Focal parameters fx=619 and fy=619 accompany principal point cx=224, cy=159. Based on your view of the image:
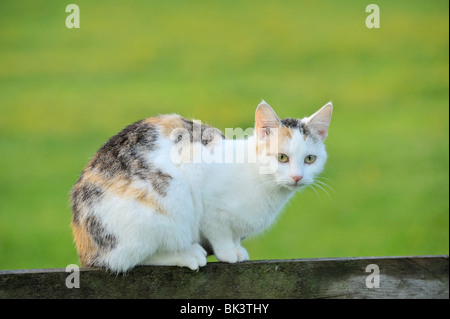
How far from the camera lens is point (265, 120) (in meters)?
2.79

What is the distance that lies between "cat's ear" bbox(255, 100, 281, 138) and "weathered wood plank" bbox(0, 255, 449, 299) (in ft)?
2.37

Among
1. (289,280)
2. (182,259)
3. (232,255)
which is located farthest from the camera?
(232,255)

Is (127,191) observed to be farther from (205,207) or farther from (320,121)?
(320,121)

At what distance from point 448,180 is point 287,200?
520 centimetres

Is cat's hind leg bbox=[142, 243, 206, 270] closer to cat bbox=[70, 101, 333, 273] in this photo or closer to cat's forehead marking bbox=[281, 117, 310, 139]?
cat bbox=[70, 101, 333, 273]

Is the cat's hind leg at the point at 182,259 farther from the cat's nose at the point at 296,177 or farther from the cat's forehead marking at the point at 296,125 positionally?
the cat's forehead marking at the point at 296,125

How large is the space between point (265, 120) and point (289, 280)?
809 millimetres

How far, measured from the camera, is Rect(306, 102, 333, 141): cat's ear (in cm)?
280

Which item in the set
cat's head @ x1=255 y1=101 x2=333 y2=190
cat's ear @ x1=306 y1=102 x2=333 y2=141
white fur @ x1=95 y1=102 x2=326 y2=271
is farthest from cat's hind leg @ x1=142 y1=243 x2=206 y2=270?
cat's ear @ x1=306 y1=102 x2=333 y2=141

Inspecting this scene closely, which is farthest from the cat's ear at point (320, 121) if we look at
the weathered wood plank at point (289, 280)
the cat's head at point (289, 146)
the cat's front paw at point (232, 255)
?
the weathered wood plank at point (289, 280)

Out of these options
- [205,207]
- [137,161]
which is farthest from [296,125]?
[137,161]

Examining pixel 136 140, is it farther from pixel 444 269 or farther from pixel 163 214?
pixel 444 269

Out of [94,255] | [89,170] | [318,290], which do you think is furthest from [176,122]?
[318,290]

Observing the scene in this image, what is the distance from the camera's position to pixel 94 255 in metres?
2.47
